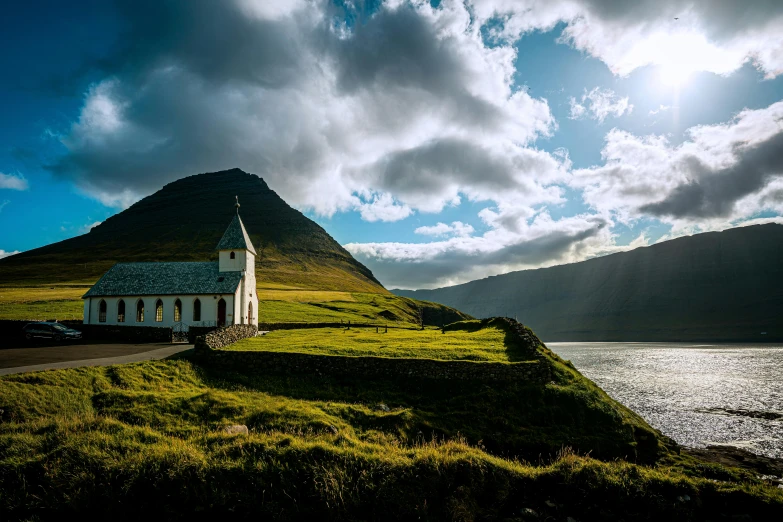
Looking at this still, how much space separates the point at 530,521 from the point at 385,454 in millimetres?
3776

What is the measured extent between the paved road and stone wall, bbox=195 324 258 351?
2834mm

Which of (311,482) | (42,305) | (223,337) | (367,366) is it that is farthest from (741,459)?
(42,305)

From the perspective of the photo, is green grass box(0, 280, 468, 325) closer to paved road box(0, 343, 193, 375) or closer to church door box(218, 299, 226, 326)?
church door box(218, 299, 226, 326)

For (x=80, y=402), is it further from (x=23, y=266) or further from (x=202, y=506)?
(x=23, y=266)

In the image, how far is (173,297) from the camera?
1941 inches

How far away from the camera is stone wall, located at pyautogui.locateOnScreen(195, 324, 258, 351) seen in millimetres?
30312

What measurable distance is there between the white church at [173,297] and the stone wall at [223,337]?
7749 mm

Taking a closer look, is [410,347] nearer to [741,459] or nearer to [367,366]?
[367,366]

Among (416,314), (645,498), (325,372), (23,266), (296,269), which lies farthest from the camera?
(296,269)

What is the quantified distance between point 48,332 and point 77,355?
42.5 ft

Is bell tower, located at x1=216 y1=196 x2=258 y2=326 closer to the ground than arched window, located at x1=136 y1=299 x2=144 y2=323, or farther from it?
farther from it

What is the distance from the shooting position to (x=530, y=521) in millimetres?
8977

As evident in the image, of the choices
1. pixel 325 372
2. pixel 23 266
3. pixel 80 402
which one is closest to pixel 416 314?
pixel 325 372

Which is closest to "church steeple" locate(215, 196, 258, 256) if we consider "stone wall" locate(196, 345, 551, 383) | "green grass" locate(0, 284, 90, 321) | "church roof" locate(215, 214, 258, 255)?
"church roof" locate(215, 214, 258, 255)
